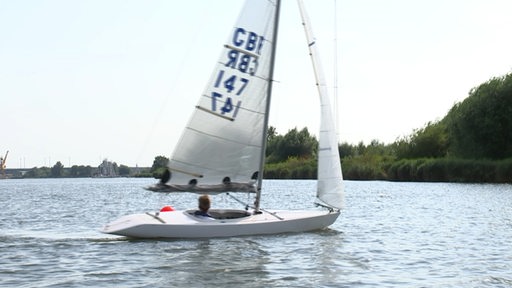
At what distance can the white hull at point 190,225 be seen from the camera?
802 inches

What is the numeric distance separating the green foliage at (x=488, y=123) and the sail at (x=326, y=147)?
49168 mm

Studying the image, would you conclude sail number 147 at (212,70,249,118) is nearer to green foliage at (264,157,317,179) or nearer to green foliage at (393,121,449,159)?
green foliage at (393,121,449,159)

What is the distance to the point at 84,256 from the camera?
19.0 meters

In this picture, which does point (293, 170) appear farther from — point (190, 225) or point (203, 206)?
point (190, 225)

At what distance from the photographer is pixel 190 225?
2044 centimetres

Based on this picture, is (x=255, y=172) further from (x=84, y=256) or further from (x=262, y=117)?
(x=84, y=256)

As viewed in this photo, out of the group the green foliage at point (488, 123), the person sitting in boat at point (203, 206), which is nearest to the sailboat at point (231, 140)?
the person sitting in boat at point (203, 206)

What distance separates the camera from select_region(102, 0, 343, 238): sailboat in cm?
2091

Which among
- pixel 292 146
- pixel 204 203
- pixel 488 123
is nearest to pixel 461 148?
pixel 488 123

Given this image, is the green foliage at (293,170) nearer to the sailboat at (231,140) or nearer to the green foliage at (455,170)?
the green foliage at (455,170)

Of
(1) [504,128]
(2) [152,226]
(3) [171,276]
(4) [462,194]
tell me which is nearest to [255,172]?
(2) [152,226]

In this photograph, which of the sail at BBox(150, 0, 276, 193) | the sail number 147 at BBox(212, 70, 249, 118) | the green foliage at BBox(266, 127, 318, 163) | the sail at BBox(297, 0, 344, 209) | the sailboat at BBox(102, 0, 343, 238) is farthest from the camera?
the green foliage at BBox(266, 127, 318, 163)

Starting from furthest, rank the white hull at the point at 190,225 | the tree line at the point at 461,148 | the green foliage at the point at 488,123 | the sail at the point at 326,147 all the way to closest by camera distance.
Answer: the green foliage at the point at 488,123 → the tree line at the point at 461,148 → the sail at the point at 326,147 → the white hull at the point at 190,225

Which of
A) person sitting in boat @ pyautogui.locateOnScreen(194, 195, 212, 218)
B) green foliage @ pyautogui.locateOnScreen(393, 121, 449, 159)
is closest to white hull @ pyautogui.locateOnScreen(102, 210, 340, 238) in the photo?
person sitting in boat @ pyautogui.locateOnScreen(194, 195, 212, 218)
